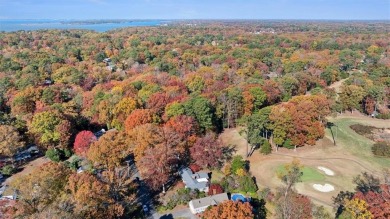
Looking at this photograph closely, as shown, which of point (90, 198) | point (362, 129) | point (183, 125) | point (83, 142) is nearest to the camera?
point (90, 198)

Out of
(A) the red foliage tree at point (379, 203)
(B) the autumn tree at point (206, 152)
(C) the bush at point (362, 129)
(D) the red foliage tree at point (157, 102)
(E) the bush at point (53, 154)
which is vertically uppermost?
(D) the red foliage tree at point (157, 102)

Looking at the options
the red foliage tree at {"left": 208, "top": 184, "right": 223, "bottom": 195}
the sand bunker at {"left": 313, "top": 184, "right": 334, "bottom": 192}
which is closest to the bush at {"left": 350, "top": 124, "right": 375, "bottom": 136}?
the sand bunker at {"left": 313, "top": 184, "right": 334, "bottom": 192}

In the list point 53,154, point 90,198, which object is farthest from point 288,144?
point 53,154

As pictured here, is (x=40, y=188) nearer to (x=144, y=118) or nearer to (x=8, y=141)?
(x=8, y=141)

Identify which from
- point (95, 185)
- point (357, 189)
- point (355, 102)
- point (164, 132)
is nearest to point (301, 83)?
point (355, 102)

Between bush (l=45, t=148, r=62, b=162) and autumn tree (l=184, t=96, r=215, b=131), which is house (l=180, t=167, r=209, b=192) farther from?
bush (l=45, t=148, r=62, b=162)

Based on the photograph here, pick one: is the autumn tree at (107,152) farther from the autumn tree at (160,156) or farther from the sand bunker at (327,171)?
the sand bunker at (327,171)

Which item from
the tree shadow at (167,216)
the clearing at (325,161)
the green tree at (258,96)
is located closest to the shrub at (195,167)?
the clearing at (325,161)
